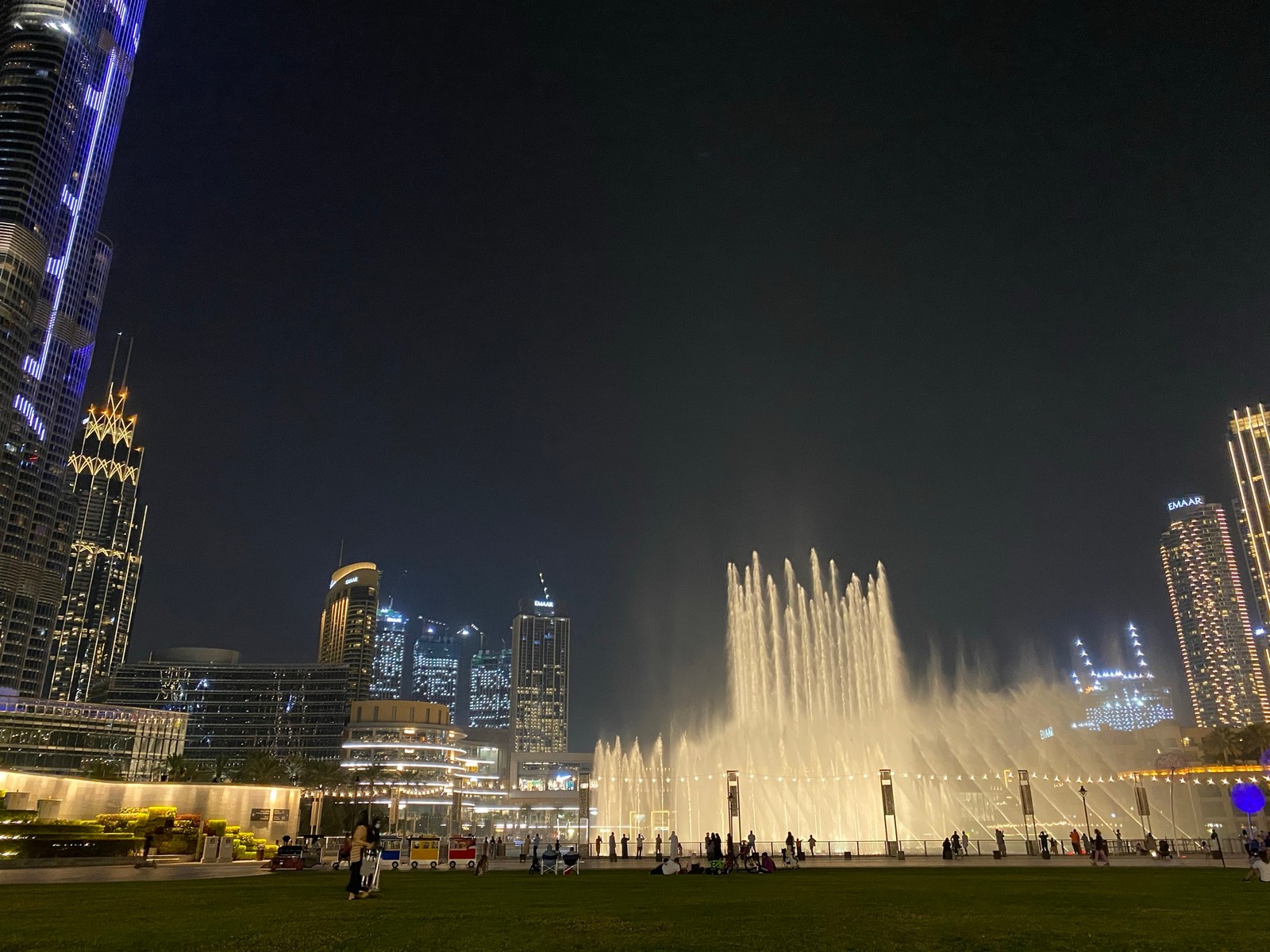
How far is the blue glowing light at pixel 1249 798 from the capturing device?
8262 cm

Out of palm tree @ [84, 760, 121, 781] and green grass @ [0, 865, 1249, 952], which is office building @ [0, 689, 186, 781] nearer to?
palm tree @ [84, 760, 121, 781]

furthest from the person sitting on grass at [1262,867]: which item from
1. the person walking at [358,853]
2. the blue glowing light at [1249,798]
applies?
the blue glowing light at [1249,798]

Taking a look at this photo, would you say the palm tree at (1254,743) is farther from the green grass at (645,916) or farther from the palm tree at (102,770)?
the palm tree at (102,770)

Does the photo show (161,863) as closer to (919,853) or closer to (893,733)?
(919,853)

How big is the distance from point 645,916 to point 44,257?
157238 millimetres

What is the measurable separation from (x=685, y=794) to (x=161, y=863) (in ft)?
201

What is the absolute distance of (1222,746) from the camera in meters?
112

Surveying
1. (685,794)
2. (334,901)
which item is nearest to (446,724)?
(685,794)

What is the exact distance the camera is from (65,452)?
172 meters

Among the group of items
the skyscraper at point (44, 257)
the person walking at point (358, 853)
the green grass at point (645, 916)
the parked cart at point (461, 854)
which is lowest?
the parked cart at point (461, 854)

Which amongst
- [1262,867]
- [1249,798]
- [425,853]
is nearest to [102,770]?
[425,853]

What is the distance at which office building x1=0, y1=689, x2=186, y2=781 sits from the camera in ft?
394

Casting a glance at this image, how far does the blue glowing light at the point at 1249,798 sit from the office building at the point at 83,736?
12314 centimetres

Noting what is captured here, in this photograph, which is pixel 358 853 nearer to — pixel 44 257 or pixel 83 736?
pixel 83 736
